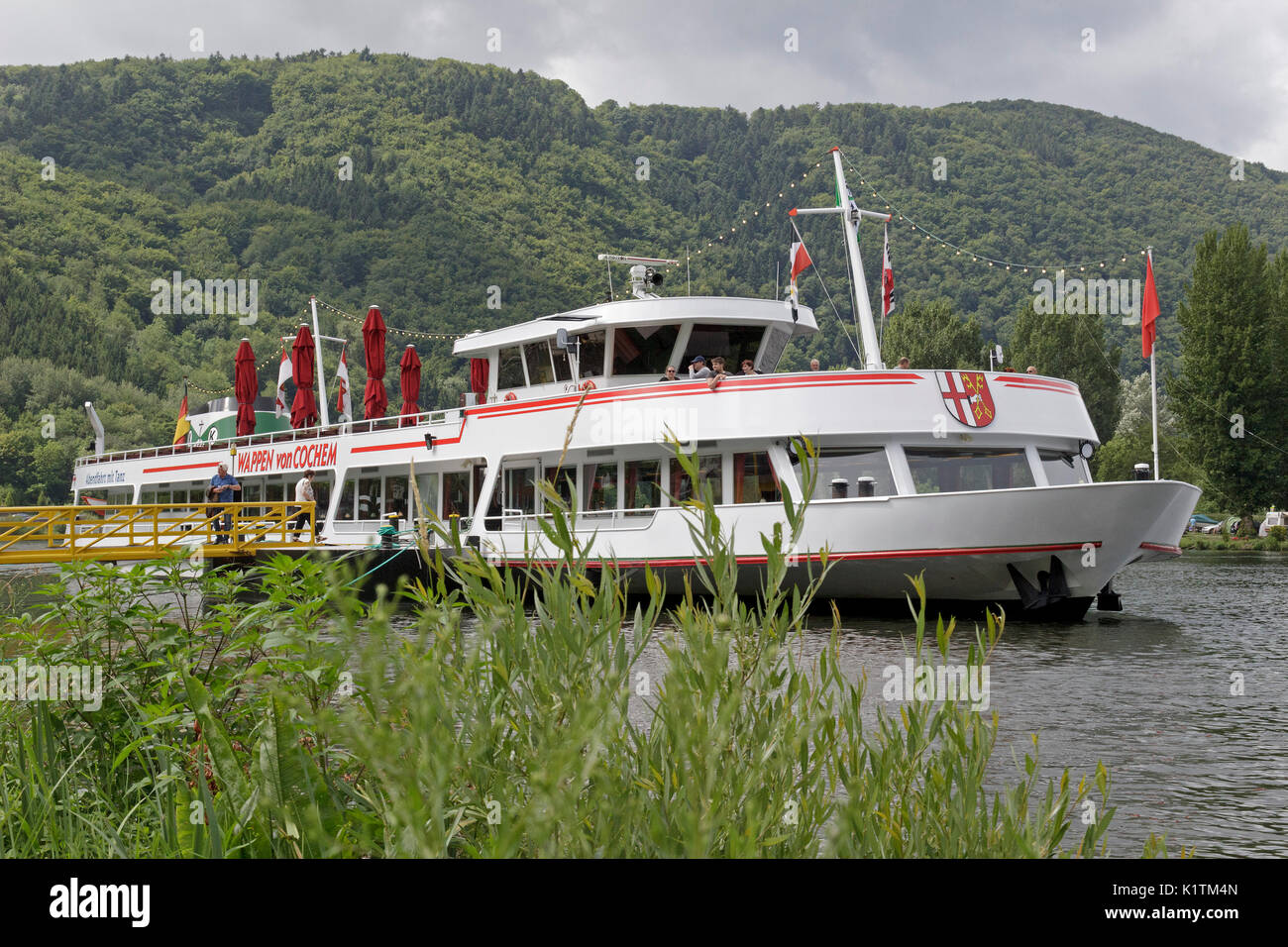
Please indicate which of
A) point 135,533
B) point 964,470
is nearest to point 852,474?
point 964,470

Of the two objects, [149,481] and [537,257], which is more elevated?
[537,257]

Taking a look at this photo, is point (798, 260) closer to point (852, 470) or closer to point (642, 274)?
point (642, 274)

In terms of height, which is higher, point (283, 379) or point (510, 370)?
point (283, 379)

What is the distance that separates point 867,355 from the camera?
59.1 ft

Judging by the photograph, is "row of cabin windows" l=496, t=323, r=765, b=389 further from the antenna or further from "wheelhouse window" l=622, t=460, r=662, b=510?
the antenna

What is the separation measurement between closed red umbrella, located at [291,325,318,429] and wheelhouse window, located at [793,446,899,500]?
49.2ft

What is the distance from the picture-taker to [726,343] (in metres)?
19.4

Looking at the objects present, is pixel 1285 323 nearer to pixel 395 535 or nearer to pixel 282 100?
pixel 395 535

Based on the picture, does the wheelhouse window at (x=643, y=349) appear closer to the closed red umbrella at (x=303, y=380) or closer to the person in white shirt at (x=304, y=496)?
the person in white shirt at (x=304, y=496)

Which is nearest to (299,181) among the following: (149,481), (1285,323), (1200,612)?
(149,481)

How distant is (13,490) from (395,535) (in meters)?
49.8

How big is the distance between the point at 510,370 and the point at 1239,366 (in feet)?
111

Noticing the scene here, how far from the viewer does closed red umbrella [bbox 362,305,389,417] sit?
24891mm

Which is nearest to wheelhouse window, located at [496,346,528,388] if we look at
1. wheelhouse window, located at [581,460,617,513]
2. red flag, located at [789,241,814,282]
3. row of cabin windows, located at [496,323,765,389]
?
row of cabin windows, located at [496,323,765,389]
